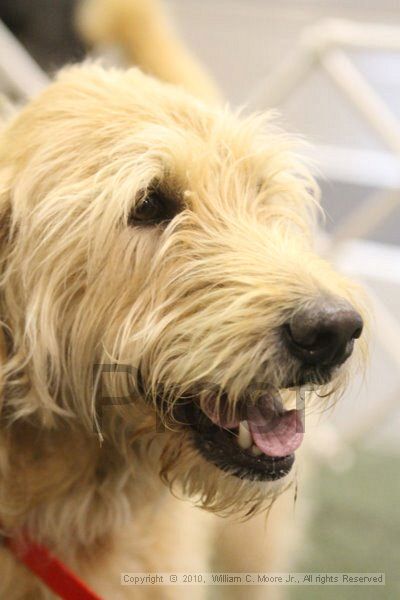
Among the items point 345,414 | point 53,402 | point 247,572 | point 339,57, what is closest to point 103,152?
point 53,402

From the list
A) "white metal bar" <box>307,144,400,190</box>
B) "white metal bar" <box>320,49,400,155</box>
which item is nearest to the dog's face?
"white metal bar" <box>320,49,400,155</box>

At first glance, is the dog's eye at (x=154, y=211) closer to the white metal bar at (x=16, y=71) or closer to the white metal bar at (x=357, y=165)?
the white metal bar at (x=16, y=71)

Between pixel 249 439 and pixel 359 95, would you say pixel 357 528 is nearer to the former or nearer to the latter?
pixel 359 95

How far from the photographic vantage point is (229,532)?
1.60m

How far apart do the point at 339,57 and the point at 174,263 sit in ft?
4.45

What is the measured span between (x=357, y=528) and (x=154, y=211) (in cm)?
164

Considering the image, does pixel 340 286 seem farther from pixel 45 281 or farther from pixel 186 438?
pixel 45 281

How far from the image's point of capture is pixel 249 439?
1.06m

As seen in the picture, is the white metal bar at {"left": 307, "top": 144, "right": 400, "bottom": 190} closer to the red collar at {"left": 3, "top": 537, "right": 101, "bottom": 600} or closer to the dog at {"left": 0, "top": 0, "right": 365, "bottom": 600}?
the dog at {"left": 0, "top": 0, "right": 365, "bottom": 600}

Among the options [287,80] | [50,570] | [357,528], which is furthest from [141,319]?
[357,528]

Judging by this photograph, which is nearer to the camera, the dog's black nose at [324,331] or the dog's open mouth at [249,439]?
the dog's black nose at [324,331]

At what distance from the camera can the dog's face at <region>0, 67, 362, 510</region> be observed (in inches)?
39.2

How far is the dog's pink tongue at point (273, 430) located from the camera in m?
1.05

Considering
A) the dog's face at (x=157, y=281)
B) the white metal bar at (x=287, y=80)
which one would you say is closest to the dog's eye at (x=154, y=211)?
the dog's face at (x=157, y=281)
